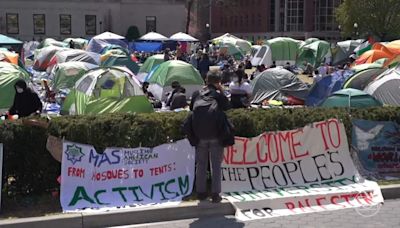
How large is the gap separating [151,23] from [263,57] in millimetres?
42401

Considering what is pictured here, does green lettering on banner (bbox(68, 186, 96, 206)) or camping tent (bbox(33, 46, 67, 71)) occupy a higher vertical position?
camping tent (bbox(33, 46, 67, 71))

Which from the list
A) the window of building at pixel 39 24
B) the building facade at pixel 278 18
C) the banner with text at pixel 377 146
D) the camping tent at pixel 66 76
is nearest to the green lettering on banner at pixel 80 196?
the banner with text at pixel 377 146

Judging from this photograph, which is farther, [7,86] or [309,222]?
[7,86]

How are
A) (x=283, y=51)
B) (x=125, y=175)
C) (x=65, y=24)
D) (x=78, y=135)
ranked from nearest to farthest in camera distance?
(x=78, y=135), (x=125, y=175), (x=283, y=51), (x=65, y=24)

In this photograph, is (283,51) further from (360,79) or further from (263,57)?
(360,79)

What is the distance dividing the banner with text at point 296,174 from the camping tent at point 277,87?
1189 centimetres

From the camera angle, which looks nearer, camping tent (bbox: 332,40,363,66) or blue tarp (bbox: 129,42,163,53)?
camping tent (bbox: 332,40,363,66)

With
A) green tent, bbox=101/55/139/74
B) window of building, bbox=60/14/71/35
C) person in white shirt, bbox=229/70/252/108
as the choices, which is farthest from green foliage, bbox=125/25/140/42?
person in white shirt, bbox=229/70/252/108

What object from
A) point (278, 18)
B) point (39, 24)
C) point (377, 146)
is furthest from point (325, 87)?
point (278, 18)

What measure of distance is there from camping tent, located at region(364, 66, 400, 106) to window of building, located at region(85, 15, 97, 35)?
64.5 meters

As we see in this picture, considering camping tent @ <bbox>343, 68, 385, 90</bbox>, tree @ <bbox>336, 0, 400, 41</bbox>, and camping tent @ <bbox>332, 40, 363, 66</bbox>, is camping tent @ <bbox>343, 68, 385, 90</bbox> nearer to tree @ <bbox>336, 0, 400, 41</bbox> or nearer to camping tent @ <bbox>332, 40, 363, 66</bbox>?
camping tent @ <bbox>332, 40, 363, 66</bbox>

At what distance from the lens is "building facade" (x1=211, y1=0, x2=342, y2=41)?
83688 millimetres

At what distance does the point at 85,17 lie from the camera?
3012 inches

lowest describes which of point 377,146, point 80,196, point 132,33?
point 80,196
